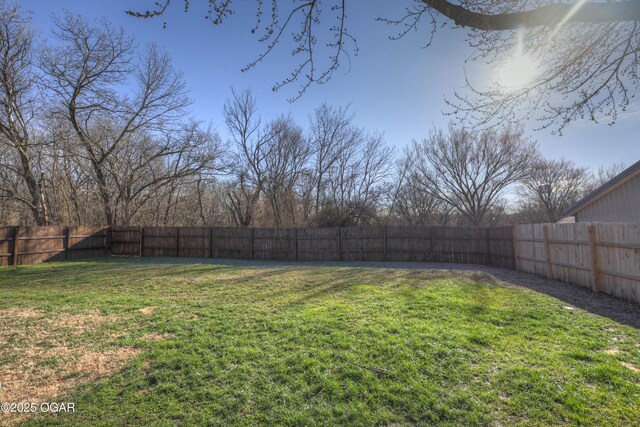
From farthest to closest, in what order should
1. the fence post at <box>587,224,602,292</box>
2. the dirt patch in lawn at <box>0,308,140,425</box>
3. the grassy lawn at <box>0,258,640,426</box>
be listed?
the fence post at <box>587,224,602,292</box>
the dirt patch in lawn at <box>0,308,140,425</box>
the grassy lawn at <box>0,258,640,426</box>

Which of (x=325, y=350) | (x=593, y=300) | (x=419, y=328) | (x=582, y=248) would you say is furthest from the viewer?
(x=582, y=248)

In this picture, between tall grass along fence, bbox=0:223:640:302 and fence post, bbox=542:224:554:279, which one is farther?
fence post, bbox=542:224:554:279

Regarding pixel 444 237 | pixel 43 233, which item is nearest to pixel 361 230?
pixel 444 237

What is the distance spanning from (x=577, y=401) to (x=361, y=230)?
41.2 feet

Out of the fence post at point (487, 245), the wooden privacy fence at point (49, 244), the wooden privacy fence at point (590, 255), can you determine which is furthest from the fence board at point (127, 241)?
the wooden privacy fence at point (590, 255)

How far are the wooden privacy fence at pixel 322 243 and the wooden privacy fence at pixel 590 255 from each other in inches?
106

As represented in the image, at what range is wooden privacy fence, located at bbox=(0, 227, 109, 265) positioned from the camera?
493 inches

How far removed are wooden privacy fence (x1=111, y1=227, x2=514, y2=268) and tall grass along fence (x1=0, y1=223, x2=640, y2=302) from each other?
0.13ft

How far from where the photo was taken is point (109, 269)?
36.5 feet

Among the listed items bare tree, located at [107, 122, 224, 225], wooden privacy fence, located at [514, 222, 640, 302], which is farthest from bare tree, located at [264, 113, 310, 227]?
wooden privacy fence, located at [514, 222, 640, 302]

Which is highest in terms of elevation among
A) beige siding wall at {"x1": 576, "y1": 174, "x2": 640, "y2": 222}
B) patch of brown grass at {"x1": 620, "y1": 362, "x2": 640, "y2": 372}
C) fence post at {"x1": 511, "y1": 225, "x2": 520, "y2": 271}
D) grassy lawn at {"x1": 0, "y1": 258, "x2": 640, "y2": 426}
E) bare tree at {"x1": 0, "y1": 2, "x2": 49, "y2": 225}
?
bare tree at {"x1": 0, "y1": 2, "x2": 49, "y2": 225}

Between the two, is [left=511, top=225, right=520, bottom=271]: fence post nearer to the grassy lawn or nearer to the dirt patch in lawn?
the grassy lawn

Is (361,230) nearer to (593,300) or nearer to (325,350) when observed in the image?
(593,300)

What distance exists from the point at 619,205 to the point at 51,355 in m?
15.4
